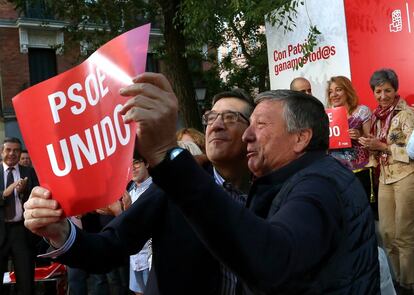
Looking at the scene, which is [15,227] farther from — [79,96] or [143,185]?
[79,96]

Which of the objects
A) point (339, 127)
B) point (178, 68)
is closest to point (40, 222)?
point (339, 127)

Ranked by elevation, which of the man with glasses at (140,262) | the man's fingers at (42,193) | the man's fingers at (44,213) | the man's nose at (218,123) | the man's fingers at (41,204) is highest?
the man's nose at (218,123)

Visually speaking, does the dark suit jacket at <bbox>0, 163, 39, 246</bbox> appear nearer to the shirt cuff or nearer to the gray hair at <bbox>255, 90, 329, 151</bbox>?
the shirt cuff

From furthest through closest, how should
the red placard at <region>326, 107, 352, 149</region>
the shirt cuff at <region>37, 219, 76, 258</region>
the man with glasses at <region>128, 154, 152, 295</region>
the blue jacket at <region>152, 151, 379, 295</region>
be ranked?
the man with glasses at <region>128, 154, 152, 295</region>, the red placard at <region>326, 107, 352, 149</region>, the shirt cuff at <region>37, 219, 76, 258</region>, the blue jacket at <region>152, 151, 379, 295</region>

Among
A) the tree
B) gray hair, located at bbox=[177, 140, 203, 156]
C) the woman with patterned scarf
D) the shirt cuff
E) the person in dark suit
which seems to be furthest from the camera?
the tree

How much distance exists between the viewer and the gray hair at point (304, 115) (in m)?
1.51

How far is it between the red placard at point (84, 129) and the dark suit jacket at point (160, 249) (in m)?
0.44

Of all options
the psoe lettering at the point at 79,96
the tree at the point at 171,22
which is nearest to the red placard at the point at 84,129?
the psoe lettering at the point at 79,96

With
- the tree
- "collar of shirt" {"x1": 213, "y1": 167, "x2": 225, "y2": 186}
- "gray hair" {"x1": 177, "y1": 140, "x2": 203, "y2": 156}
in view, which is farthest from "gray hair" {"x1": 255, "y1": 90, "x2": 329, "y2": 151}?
the tree

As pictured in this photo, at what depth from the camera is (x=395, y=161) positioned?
4.18 m

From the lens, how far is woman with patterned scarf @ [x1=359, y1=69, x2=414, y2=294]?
4113 mm

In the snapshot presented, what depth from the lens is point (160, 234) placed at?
6.41 ft

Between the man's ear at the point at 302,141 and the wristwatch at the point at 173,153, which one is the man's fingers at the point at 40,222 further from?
the man's ear at the point at 302,141

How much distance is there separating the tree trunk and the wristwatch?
7749 mm
